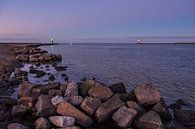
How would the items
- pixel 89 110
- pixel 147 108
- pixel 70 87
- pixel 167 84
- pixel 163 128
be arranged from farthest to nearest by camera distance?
pixel 167 84
pixel 70 87
pixel 147 108
pixel 89 110
pixel 163 128

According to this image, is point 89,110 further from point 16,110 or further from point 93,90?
point 16,110

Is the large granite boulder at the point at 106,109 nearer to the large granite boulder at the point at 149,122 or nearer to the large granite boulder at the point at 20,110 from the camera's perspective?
the large granite boulder at the point at 149,122

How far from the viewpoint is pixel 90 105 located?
1398 cm

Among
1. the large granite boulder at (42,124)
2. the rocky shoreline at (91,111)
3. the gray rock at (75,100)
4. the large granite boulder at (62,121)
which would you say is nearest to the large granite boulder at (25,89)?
the rocky shoreline at (91,111)

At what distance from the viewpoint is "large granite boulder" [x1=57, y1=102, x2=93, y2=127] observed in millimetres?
13219

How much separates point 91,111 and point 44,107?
7.36 ft

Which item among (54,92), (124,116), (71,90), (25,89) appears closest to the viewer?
(124,116)

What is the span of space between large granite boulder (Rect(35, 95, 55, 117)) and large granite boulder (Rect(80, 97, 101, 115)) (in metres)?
1.46

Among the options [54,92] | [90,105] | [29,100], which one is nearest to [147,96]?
[90,105]

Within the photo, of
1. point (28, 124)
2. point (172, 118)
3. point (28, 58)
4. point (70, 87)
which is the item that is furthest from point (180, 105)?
point (28, 58)

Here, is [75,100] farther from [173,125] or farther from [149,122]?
[173,125]

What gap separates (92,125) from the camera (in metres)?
13.6

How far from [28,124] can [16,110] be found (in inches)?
59.9

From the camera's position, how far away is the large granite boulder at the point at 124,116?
13.2 m
